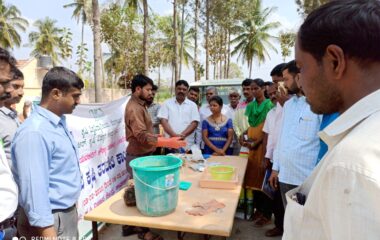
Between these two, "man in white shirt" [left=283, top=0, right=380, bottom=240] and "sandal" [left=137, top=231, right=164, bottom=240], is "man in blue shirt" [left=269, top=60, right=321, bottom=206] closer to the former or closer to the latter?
"sandal" [left=137, top=231, right=164, bottom=240]

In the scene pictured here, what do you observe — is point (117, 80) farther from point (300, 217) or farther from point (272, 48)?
point (300, 217)

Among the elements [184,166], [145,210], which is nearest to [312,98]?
[145,210]

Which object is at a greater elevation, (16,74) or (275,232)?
(16,74)

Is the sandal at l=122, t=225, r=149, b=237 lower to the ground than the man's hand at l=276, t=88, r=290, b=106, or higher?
lower

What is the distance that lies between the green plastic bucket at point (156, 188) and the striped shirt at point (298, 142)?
1.04m

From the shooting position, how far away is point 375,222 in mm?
492

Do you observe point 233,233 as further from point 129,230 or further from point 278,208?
point 129,230

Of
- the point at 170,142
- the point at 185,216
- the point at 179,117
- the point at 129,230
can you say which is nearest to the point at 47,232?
the point at 185,216

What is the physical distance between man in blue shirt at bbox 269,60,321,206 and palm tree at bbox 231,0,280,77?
2452 centimetres

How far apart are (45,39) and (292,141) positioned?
4009 centimetres

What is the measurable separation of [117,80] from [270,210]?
92.3ft

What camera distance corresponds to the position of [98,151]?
3.42m

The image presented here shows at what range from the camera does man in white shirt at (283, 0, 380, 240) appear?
1.65 feet

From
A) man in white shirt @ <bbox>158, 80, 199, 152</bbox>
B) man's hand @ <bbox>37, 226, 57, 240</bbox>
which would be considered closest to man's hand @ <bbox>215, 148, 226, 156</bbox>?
man in white shirt @ <bbox>158, 80, 199, 152</bbox>
